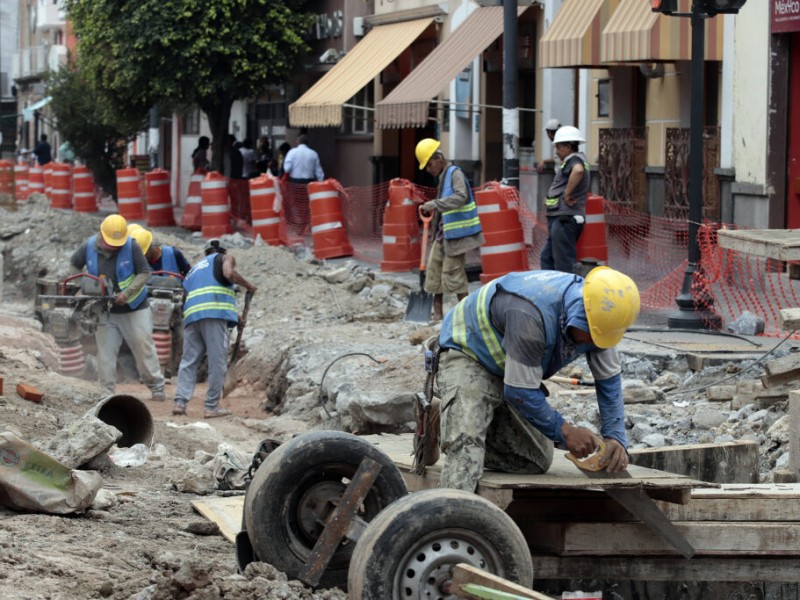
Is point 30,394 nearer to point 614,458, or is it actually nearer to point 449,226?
point 449,226

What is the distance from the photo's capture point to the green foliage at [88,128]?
33000 millimetres

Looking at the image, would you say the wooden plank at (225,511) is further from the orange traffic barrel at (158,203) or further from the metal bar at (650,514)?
the orange traffic barrel at (158,203)

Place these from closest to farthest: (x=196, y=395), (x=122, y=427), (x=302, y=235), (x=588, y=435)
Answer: (x=588, y=435), (x=122, y=427), (x=196, y=395), (x=302, y=235)

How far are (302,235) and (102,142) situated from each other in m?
12.6

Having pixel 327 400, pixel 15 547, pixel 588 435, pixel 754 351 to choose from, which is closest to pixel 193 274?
pixel 327 400

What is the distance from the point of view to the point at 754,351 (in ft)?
37.5

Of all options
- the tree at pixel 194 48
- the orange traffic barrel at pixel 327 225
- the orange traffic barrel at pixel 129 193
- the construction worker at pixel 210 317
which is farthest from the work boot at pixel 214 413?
→ the orange traffic barrel at pixel 129 193

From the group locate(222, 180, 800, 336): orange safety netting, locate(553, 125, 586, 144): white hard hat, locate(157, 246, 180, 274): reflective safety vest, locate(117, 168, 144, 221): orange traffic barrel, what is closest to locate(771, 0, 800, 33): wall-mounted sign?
locate(222, 180, 800, 336): orange safety netting

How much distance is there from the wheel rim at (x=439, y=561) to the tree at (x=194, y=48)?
2187cm

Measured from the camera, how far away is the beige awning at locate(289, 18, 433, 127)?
24.2m

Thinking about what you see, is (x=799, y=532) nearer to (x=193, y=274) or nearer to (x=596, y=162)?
(x=193, y=274)

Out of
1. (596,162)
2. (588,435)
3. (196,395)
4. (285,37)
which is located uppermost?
(285,37)

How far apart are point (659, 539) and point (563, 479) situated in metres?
0.51

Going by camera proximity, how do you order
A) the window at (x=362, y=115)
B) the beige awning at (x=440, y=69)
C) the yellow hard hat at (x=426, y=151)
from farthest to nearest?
the window at (x=362, y=115), the beige awning at (x=440, y=69), the yellow hard hat at (x=426, y=151)
